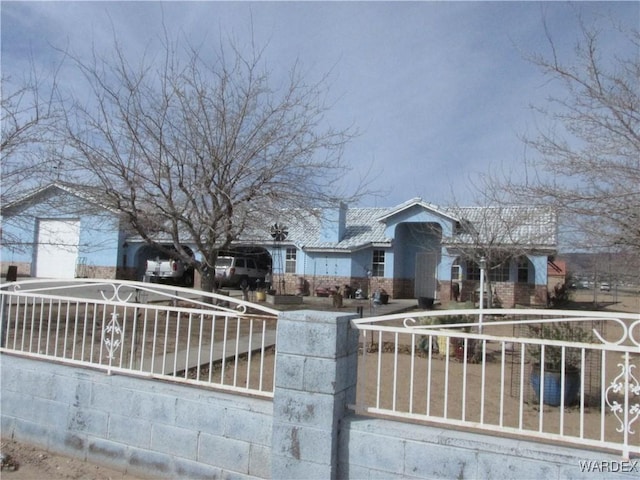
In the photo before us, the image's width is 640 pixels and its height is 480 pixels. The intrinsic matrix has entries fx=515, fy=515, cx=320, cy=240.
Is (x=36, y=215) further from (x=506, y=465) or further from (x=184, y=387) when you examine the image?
(x=506, y=465)

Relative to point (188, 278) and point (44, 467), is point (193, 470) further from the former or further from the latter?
point (188, 278)

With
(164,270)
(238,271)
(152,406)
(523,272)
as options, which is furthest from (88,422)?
(238,271)

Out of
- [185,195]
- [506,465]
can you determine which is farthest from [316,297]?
[506,465]

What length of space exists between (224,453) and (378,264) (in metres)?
20.7

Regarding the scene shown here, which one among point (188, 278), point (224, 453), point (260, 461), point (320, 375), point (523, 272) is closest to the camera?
point (320, 375)

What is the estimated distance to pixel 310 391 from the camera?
3428 mm

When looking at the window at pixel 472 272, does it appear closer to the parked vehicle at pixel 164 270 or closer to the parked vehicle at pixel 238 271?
the parked vehicle at pixel 238 271

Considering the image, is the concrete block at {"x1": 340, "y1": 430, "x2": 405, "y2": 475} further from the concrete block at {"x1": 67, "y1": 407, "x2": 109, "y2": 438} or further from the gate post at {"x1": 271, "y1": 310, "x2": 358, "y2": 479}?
the concrete block at {"x1": 67, "y1": 407, "x2": 109, "y2": 438}

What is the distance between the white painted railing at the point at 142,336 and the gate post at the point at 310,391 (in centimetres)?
27

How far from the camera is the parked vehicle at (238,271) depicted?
2378 centimetres

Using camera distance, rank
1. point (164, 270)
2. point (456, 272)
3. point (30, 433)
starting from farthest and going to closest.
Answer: point (164, 270) → point (456, 272) → point (30, 433)

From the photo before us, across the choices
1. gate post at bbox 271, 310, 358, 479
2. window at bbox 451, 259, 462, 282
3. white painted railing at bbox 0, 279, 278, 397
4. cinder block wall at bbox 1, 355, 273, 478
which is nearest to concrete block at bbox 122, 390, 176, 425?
cinder block wall at bbox 1, 355, 273, 478

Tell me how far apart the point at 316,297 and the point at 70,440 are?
19.3m

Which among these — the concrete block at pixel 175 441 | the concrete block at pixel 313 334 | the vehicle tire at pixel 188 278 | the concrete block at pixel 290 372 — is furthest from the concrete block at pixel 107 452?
the vehicle tire at pixel 188 278
